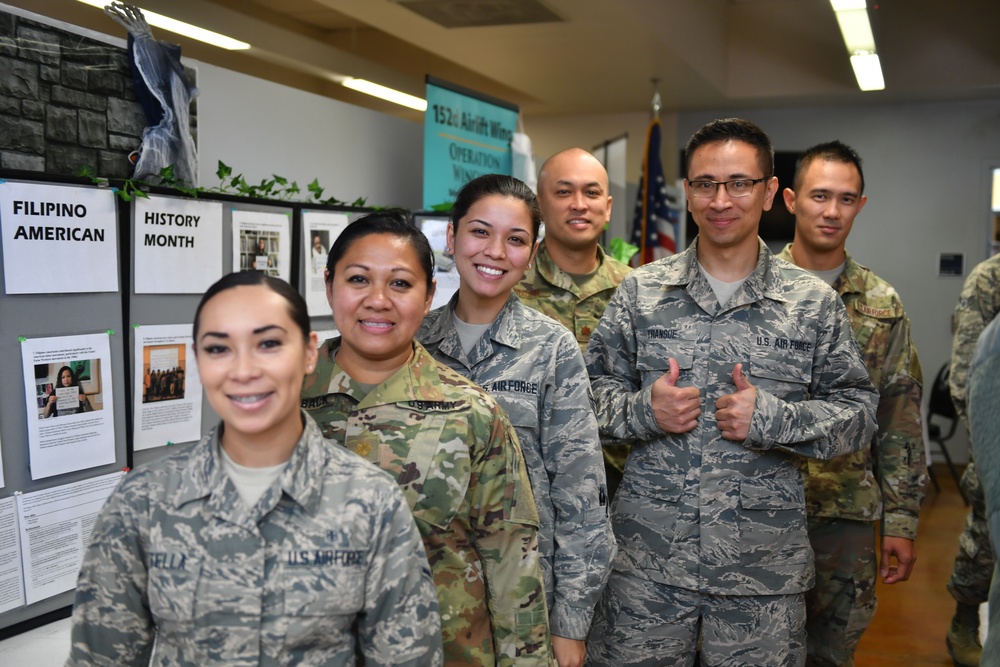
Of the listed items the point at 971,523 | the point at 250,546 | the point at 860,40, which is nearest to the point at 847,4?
the point at 860,40

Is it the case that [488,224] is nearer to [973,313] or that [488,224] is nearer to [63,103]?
[63,103]

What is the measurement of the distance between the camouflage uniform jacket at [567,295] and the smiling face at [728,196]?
580 mm

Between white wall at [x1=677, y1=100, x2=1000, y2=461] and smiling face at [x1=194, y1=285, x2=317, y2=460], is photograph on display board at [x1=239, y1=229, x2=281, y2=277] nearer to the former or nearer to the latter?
smiling face at [x1=194, y1=285, x2=317, y2=460]

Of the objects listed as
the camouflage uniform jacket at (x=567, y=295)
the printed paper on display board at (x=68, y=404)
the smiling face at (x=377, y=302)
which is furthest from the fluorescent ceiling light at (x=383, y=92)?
the smiling face at (x=377, y=302)

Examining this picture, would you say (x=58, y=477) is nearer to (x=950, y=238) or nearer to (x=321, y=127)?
(x=321, y=127)

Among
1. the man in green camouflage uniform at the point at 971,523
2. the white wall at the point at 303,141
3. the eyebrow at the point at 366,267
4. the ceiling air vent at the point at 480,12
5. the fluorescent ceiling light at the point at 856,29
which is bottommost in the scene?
the man in green camouflage uniform at the point at 971,523

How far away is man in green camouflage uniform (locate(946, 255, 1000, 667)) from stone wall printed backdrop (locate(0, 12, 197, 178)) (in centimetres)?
289

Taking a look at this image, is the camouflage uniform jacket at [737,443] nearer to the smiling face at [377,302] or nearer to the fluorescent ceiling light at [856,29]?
the smiling face at [377,302]

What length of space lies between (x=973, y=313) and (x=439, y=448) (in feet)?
8.76

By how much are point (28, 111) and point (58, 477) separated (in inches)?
32.5

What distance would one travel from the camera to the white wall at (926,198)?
816cm

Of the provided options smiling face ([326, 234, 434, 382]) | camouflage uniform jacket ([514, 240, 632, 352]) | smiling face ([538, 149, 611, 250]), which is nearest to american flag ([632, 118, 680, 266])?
smiling face ([538, 149, 611, 250])

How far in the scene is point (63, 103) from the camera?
6.91ft

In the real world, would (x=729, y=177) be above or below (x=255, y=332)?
above
